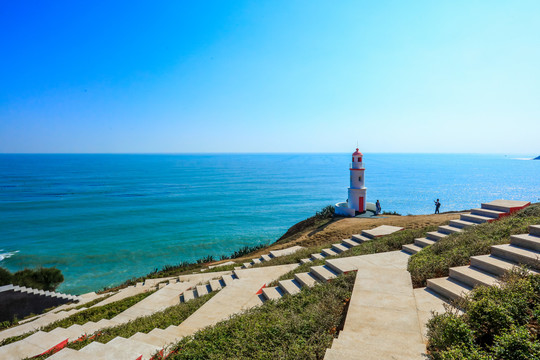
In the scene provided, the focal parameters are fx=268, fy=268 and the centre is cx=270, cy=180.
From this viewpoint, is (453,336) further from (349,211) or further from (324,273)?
(349,211)

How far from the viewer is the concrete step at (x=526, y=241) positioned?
6211 mm

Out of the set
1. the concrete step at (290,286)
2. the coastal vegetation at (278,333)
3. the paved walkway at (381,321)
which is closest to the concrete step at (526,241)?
the paved walkway at (381,321)

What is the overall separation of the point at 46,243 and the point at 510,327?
142 feet

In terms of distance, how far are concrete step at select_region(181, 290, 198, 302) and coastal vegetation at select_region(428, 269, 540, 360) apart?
7571 mm

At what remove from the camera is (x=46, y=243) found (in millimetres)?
33125

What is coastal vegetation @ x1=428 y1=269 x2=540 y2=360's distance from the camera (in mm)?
3090

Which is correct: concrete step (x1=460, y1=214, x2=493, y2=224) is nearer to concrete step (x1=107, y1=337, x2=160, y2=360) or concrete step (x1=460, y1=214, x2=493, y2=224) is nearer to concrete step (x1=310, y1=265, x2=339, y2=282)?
concrete step (x1=310, y1=265, x2=339, y2=282)

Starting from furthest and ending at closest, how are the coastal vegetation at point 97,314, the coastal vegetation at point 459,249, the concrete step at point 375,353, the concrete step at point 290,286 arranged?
the coastal vegetation at point 97,314 < the concrete step at point 290,286 < the coastal vegetation at point 459,249 < the concrete step at point 375,353

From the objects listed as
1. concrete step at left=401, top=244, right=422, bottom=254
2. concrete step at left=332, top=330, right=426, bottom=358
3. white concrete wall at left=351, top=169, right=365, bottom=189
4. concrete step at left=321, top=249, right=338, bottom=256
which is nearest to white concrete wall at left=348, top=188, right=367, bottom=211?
white concrete wall at left=351, top=169, right=365, bottom=189

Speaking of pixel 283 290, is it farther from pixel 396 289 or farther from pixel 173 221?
pixel 173 221

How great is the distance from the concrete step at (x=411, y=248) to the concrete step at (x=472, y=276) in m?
3.08

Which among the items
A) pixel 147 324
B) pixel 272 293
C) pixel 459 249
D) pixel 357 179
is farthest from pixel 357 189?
pixel 147 324

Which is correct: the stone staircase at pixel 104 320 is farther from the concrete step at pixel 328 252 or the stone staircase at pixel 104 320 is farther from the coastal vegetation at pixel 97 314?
the concrete step at pixel 328 252

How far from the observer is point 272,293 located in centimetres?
781
